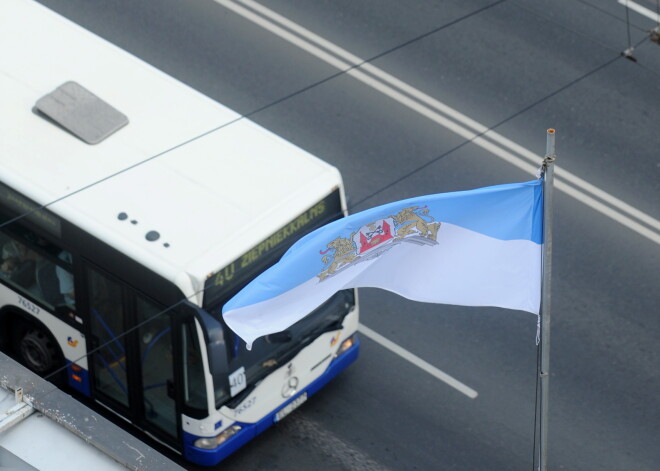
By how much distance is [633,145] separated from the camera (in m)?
15.7

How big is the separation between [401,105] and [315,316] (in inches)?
193

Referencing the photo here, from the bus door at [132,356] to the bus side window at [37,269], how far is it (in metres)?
0.32

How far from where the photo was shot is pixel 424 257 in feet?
30.6

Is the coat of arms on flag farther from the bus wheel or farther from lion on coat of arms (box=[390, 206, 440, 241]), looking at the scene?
the bus wheel

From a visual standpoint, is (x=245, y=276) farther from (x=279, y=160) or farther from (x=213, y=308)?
(x=279, y=160)

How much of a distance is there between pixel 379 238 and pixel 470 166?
6.43m

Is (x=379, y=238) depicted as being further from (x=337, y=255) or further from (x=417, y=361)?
(x=417, y=361)

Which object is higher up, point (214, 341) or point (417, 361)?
point (214, 341)

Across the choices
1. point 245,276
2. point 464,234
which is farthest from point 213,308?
point 464,234

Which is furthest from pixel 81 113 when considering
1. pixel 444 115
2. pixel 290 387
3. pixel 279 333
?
pixel 444 115

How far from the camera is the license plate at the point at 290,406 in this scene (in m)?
12.0

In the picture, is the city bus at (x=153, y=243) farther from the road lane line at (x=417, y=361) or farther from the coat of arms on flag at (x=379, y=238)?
the coat of arms on flag at (x=379, y=238)

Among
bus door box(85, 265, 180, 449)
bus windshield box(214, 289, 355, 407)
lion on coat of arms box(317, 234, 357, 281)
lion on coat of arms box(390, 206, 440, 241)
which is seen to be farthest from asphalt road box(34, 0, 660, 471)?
lion on coat of arms box(390, 206, 440, 241)

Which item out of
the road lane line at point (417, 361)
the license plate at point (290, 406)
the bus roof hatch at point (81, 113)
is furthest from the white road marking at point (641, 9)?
the bus roof hatch at point (81, 113)
